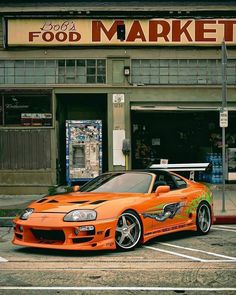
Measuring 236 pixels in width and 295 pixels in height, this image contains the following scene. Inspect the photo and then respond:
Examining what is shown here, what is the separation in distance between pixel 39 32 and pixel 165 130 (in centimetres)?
549

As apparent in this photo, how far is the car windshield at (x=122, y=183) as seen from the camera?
10.0m

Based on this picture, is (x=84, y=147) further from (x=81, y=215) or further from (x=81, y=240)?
(x=81, y=240)

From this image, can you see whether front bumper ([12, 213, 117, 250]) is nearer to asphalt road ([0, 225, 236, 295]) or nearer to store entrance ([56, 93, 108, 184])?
asphalt road ([0, 225, 236, 295])

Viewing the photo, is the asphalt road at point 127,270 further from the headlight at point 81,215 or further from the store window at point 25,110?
the store window at point 25,110

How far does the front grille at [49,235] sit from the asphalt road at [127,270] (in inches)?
9.6

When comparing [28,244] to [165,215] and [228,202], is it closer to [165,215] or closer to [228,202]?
[165,215]

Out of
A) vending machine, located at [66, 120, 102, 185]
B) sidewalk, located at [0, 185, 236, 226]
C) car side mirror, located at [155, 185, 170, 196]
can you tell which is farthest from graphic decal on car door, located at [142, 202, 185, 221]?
vending machine, located at [66, 120, 102, 185]

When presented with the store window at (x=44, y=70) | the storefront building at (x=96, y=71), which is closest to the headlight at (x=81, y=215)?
the storefront building at (x=96, y=71)

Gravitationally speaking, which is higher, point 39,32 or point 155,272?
point 39,32

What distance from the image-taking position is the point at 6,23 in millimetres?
18750

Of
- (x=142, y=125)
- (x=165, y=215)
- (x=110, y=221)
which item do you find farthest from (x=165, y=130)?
(x=110, y=221)

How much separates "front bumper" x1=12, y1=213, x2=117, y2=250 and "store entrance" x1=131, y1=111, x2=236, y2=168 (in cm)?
1180

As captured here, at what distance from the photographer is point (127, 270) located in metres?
7.52

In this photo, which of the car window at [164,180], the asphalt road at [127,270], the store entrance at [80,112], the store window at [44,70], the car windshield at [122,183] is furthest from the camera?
the store entrance at [80,112]
